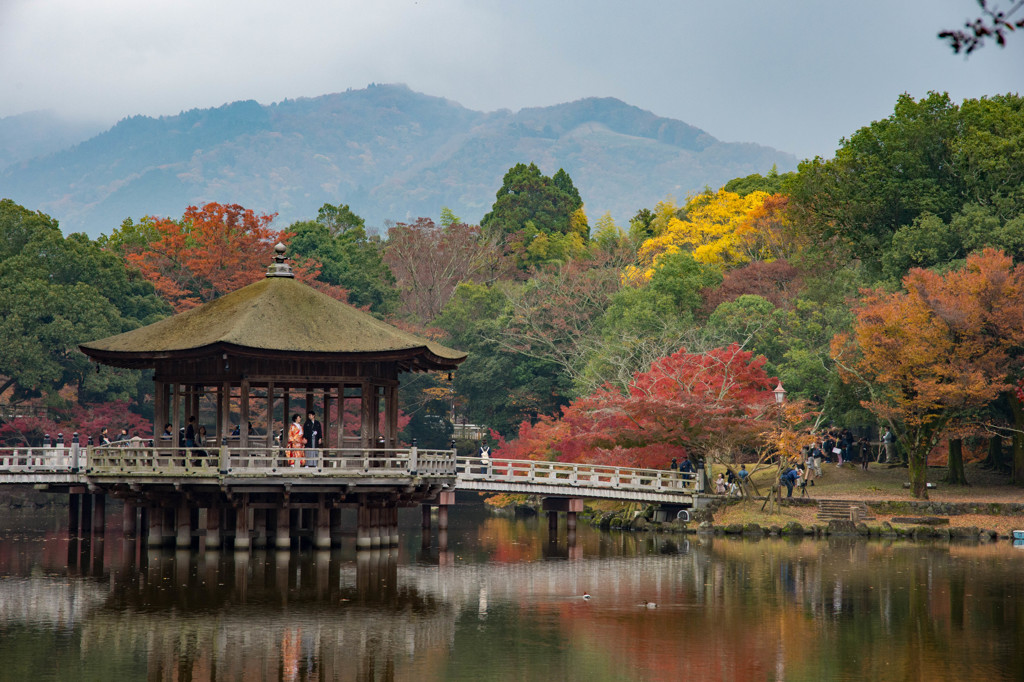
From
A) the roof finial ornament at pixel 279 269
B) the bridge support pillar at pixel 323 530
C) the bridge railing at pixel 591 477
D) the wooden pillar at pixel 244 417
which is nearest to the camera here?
the wooden pillar at pixel 244 417

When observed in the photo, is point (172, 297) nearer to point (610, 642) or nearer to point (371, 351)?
point (371, 351)

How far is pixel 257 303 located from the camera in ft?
115

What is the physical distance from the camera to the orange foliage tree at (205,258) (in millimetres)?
68062

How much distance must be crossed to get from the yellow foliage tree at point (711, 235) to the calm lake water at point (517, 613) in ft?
119

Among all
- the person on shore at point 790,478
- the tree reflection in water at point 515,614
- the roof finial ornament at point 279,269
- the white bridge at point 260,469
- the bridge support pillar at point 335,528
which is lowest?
the tree reflection in water at point 515,614

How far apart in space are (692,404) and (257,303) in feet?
51.2

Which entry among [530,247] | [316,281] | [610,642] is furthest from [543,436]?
[530,247]

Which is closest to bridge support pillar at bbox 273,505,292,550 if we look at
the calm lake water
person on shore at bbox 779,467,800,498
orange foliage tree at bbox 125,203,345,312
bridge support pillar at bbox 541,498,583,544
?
the calm lake water

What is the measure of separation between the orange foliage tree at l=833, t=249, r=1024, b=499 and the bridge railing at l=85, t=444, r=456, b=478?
17366 millimetres

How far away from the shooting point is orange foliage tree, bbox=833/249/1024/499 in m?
41.8

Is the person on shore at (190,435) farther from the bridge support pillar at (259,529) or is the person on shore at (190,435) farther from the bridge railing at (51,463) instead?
the bridge railing at (51,463)

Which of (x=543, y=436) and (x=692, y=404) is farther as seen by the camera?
(x=543, y=436)

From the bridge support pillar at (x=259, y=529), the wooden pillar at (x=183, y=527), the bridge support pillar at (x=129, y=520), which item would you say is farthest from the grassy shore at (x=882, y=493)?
the bridge support pillar at (x=129, y=520)

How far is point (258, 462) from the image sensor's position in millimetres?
33812
